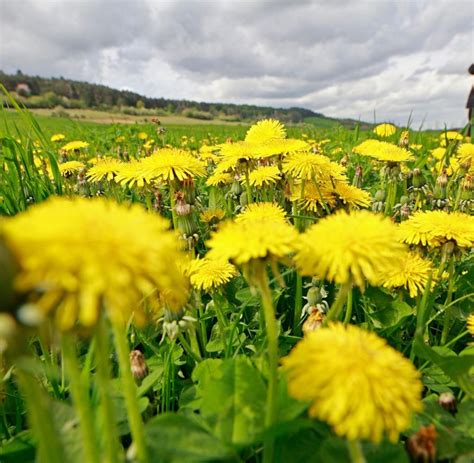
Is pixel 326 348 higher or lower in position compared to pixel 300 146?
lower

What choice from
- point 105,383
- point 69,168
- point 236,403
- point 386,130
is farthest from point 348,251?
point 386,130

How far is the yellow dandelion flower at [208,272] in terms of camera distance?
1378 millimetres

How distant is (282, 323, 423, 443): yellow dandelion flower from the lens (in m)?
0.57

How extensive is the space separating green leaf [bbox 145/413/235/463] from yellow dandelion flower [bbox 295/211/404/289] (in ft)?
1.09

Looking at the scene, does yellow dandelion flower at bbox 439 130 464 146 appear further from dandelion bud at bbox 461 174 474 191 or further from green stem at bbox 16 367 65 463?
green stem at bbox 16 367 65 463

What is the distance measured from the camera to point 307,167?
165 centimetres

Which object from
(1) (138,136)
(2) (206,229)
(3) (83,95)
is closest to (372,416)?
(2) (206,229)

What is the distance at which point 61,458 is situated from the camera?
1.73 feet

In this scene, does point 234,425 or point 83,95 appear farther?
point 83,95

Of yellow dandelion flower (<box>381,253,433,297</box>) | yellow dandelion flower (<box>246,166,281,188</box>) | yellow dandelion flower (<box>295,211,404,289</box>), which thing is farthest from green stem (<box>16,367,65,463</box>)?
yellow dandelion flower (<box>246,166,281,188</box>)

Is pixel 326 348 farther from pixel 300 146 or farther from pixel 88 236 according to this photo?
pixel 300 146

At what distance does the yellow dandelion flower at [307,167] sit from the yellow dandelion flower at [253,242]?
2.89ft

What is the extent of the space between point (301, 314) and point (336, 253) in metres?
0.80

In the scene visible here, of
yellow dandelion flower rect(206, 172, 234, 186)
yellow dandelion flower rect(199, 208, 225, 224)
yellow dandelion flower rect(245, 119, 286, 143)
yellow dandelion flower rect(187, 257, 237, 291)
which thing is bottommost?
yellow dandelion flower rect(199, 208, 225, 224)
